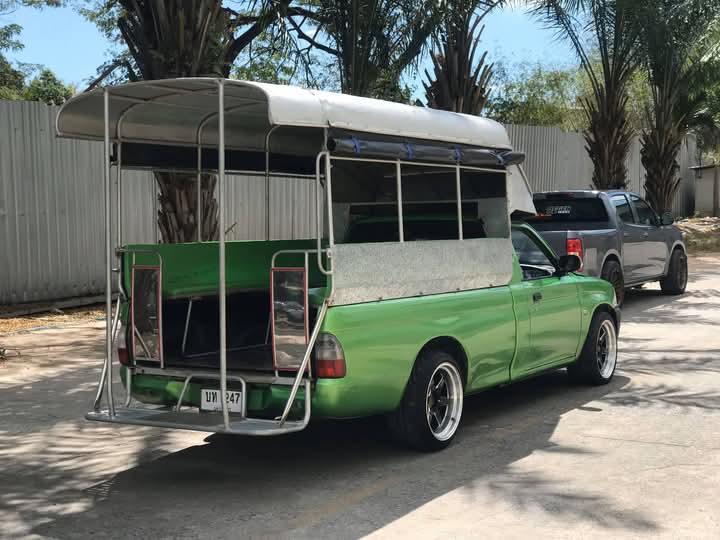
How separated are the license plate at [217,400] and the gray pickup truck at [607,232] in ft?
24.4

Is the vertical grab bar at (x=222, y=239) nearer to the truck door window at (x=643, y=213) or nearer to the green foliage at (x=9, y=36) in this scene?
the truck door window at (x=643, y=213)

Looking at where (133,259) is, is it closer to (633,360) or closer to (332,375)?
(332,375)

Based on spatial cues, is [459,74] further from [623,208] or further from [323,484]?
[323,484]

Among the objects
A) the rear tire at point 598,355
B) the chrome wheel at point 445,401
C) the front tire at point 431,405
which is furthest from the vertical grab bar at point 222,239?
the rear tire at point 598,355

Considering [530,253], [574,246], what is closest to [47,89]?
[574,246]

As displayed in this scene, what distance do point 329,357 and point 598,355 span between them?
150 inches

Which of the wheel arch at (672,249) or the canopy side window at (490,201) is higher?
the canopy side window at (490,201)

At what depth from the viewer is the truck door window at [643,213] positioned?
14930 mm

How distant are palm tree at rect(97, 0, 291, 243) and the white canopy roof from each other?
4.08 m

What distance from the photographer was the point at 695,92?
2797 cm

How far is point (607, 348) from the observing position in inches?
346

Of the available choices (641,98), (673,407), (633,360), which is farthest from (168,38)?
(641,98)

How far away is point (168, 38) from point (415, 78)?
208 inches

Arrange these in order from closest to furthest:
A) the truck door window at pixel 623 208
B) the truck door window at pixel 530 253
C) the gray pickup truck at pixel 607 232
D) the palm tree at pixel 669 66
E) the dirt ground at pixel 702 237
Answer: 1. the truck door window at pixel 530 253
2. the gray pickup truck at pixel 607 232
3. the truck door window at pixel 623 208
4. the palm tree at pixel 669 66
5. the dirt ground at pixel 702 237
